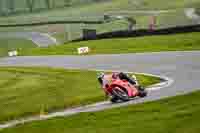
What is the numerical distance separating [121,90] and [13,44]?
279ft

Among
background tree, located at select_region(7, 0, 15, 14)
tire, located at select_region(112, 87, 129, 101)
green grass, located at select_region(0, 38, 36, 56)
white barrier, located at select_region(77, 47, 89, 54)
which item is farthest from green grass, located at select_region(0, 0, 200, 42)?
tire, located at select_region(112, 87, 129, 101)

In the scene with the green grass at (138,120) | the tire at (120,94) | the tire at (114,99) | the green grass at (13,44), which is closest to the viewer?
the green grass at (138,120)

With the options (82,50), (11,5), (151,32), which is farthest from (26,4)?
→ (151,32)

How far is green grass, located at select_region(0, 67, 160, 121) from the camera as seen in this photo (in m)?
24.2

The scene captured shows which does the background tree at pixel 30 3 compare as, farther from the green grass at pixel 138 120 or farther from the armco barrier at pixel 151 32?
the green grass at pixel 138 120

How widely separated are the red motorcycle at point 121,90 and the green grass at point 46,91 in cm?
238

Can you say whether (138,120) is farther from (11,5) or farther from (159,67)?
(11,5)

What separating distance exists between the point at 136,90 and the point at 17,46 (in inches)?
3257

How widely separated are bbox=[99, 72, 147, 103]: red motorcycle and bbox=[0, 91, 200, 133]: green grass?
4.50 m

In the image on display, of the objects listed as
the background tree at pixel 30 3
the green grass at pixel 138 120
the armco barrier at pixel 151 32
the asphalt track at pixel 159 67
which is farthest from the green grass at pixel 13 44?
the green grass at pixel 138 120

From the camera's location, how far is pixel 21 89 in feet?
97.0

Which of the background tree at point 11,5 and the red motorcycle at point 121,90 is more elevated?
the red motorcycle at point 121,90

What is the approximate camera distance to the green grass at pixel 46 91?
79.6ft

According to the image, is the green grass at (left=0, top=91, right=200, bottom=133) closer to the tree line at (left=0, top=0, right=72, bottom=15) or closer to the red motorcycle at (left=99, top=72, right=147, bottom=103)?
the red motorcycle at (left=99, top=72, right=147, bottom=103)
